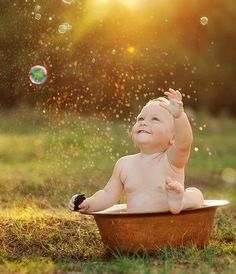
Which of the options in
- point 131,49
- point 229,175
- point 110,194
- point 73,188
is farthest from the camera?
point 131,49

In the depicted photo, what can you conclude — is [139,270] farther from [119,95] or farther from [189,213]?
[119,95]

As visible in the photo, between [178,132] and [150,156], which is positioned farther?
[150,156]

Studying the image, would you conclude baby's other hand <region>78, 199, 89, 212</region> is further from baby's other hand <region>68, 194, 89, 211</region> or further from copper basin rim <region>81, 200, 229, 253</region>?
copper basin rim <region>81, 200, 229, 253</region>

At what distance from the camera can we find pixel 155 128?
3.71m

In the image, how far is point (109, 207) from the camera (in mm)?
3895

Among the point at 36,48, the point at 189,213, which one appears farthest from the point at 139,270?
the point at 36,48

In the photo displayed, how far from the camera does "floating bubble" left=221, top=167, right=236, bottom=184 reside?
7423 mm

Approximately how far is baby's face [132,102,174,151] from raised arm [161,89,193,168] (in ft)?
0.21

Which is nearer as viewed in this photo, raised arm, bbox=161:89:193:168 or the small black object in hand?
raised arm, bbox=161:89:193:168

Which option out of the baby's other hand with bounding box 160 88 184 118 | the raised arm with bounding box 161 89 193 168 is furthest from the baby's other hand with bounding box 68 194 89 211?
the baby's other hand with bounding box 160 88 184 118

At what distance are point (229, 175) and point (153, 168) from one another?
13.9ft

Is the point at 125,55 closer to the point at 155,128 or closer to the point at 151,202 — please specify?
the point at 155,128

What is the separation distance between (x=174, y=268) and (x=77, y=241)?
1.01 m

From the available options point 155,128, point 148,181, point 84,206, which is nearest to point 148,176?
point 148,181
